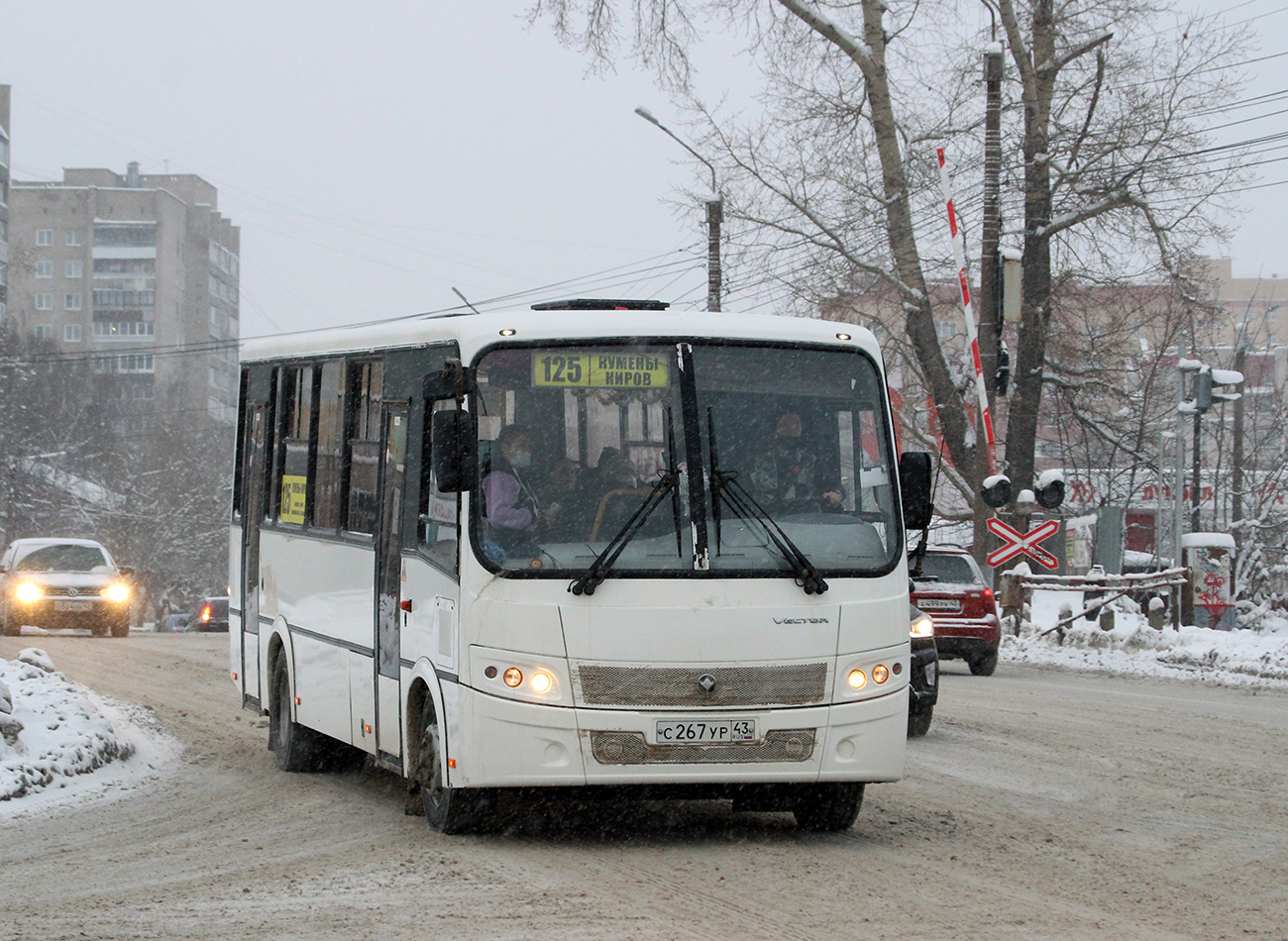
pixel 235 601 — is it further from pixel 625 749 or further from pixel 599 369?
pixel 625 749

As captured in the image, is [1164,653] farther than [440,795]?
Yes

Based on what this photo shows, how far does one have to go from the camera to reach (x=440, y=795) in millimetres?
9133

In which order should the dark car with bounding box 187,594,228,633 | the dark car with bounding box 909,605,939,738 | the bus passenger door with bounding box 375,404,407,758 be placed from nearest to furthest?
the bus passenger door with bounding box 375,404,407,758, the dark car with bounding box 909,605,939,738, the dark car with bounding box 187,594,228,633

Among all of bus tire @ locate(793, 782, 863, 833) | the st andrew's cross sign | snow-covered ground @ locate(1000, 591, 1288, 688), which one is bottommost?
snow-covered ground @ locate(1000, 591, 1288, 688)

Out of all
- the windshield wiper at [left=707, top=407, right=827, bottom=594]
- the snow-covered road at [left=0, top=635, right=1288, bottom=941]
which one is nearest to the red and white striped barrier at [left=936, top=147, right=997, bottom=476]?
the snow-covered road at [left=0, top=635, right=1288, bottom=941]

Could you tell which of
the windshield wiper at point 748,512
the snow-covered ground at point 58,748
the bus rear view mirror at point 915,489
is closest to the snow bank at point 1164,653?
the bus rear view mirror at point 915,489

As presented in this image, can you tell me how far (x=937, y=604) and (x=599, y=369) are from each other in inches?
555

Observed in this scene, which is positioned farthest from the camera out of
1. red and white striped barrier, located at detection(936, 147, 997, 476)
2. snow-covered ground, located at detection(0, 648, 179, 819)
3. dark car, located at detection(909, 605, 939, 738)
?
red and white striped barrier, located at detection(936, 147, 997, 476)

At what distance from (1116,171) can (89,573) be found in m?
18.9

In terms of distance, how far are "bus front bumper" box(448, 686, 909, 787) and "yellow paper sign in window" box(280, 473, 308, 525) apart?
387 cm

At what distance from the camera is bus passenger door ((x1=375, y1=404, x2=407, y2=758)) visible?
9.99 m

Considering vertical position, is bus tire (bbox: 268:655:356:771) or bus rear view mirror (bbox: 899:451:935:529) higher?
bus rear view mirror (bbox: 899:451:935:529)

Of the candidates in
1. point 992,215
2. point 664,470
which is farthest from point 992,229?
point 664,470

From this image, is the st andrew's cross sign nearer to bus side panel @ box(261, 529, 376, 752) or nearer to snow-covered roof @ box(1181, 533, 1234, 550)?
snow-covered roof @ box(1181, 533, 1234, 550)
